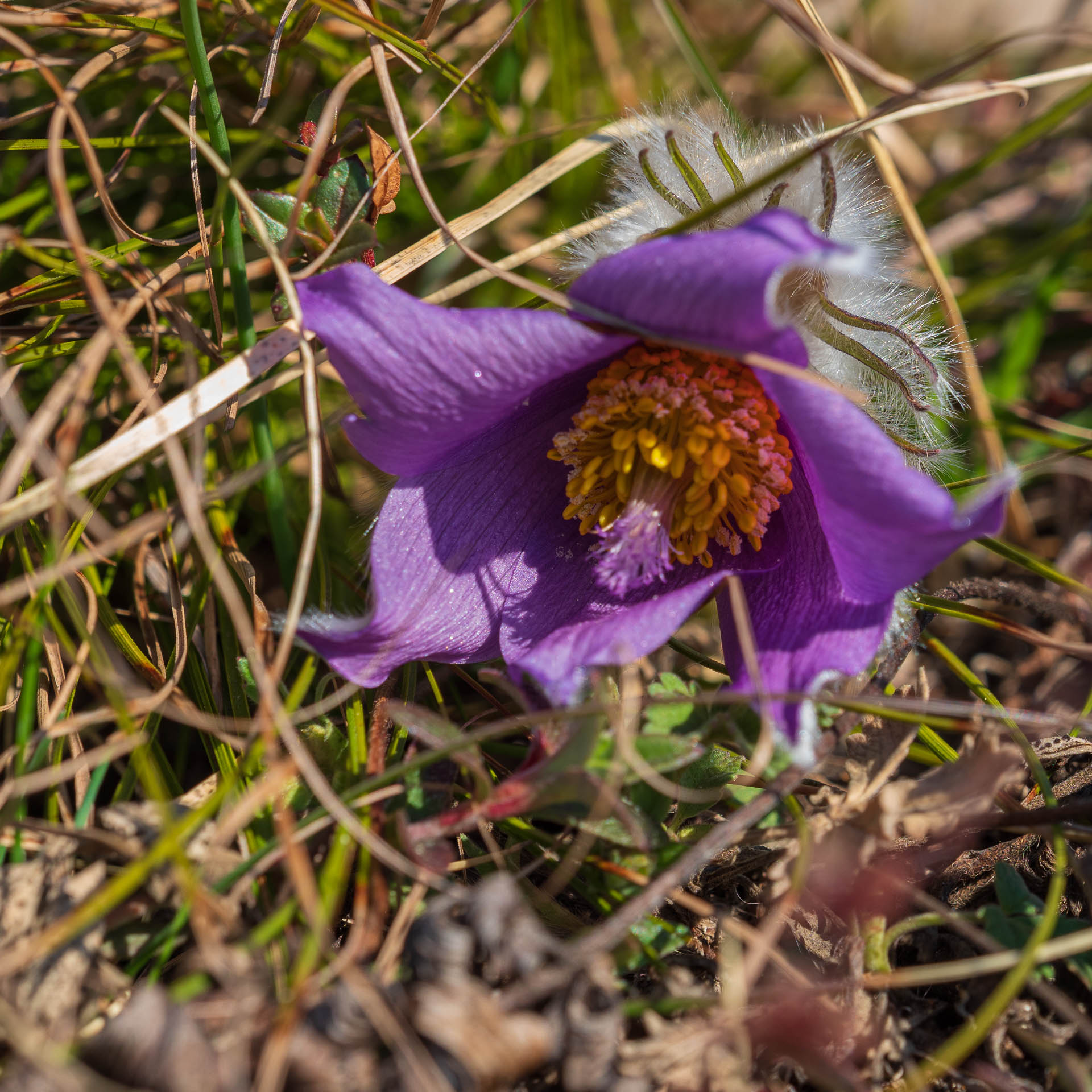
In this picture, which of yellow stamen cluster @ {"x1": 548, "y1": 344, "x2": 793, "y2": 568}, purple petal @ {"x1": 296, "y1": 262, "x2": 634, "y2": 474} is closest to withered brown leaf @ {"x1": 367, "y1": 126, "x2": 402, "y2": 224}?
purple petal @ {"x1": 296, "y1": 262, "x2": 634, "y2": 474}

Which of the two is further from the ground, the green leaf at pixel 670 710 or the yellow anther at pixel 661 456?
the yellow anther at pixel 661 456

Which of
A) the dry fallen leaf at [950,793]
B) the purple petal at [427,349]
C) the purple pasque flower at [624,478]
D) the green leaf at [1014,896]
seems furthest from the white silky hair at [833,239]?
the green leaf at [1014,896]

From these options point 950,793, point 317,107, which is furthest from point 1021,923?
point 317,107

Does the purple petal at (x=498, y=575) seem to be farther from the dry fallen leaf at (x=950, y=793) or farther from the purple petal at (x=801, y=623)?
the dry fallen leaf at (x=950, y=793)

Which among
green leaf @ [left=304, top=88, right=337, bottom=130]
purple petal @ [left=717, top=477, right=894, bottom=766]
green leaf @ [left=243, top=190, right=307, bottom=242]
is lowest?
purple petal @ [left=717, top=477, right=894, bottom=766]

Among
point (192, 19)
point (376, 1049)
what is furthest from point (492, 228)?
point (376, 1049)

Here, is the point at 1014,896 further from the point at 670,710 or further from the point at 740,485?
the point at 740,485

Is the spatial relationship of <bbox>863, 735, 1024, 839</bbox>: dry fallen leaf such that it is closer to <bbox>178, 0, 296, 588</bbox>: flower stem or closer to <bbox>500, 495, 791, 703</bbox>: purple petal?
<bbox>500, 495, 791, 703</bbox>: purple petal
